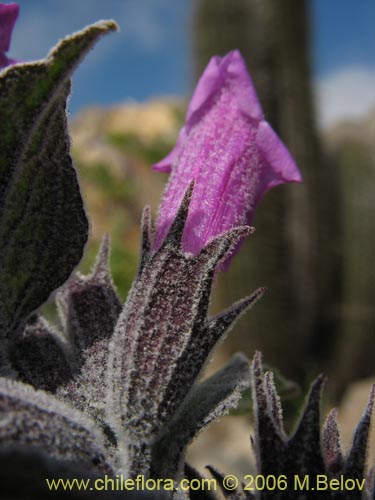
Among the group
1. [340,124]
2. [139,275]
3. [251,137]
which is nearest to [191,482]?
[139,275]

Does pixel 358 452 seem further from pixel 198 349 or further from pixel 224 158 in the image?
pixel 224 158

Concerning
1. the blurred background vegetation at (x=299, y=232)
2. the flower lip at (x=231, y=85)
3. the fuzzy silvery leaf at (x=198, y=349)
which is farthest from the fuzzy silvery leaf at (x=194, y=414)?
the blurred background vegetation at (x=299, y=232)

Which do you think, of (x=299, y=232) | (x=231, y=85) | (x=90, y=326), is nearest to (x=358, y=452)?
(x=90, y=326)

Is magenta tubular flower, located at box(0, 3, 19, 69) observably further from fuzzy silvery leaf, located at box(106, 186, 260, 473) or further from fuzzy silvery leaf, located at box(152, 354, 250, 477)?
fuzzy silvery leaf, located at box(152, 354, 250, 477)

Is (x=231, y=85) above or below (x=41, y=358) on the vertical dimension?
above

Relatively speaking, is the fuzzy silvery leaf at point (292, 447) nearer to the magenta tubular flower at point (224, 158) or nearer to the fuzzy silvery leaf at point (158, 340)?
the fuzzy silvery leaf at point (158, 340)

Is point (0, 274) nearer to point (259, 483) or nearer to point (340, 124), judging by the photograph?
Result: point (259, 483)
